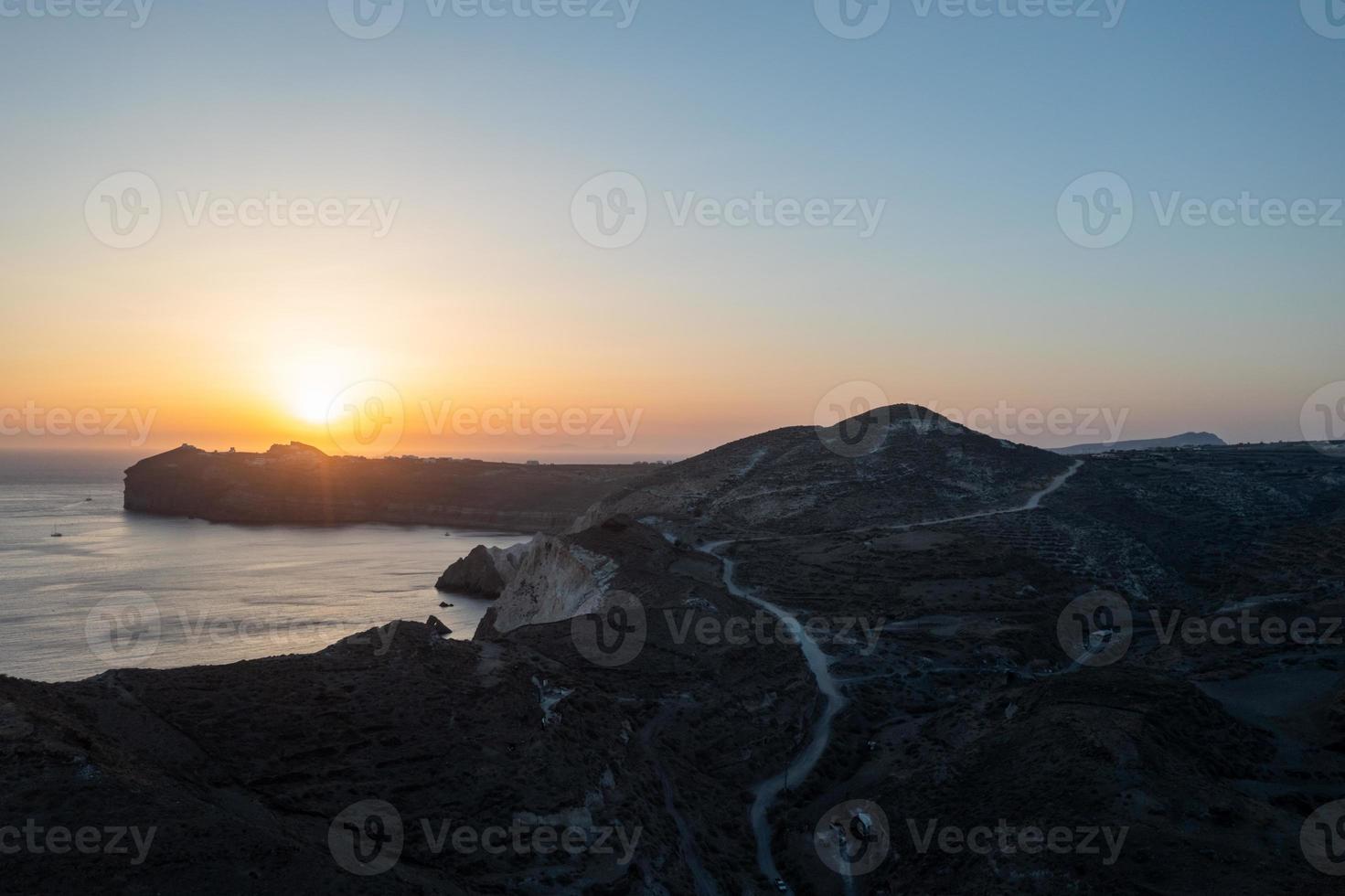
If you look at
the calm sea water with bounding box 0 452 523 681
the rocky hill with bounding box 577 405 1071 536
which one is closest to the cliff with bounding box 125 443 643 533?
the calm sea water with bounding box 0 452 523 681

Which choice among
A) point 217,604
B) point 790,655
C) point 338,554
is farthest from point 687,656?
point 338,554

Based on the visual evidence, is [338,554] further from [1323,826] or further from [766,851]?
[1323,826]

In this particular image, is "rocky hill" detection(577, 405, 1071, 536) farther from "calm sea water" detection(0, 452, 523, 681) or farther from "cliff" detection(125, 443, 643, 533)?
"cliff" detection(125, 443, 643, 533)

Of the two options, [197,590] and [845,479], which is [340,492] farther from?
[845,479]

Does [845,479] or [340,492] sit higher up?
[845,479]

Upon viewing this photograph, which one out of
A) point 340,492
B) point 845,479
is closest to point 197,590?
point 845,479

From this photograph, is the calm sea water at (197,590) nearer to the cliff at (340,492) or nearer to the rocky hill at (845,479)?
the cliff at (340,492)

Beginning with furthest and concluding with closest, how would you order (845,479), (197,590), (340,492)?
(340,492) < (197,590) < (845,479)
